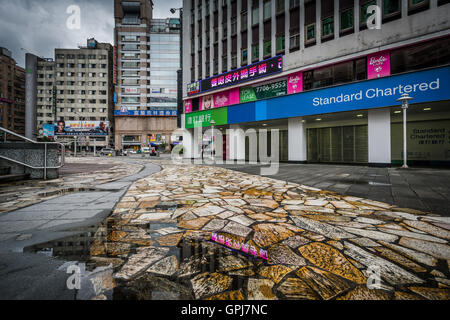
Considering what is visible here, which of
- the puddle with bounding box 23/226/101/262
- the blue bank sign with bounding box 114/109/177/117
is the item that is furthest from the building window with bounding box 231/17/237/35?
the blue bank sign with bounding box 114/109/177/117

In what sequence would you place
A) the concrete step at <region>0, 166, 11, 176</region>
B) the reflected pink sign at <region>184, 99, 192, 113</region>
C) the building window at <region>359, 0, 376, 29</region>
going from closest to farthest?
1. the concrete step at <region>0, 166, 11, 176</region>
2. the building window at <region>359, 0, 376, 29</region>
3. the reflected pink sign at <region>184, 99, 192, 113</region>

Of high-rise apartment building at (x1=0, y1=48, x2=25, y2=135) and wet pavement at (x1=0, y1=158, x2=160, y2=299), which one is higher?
high-rise apartment building at (x1=0, y1=48, x2=25, y2=135)

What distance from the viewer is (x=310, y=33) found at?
43.3 feet

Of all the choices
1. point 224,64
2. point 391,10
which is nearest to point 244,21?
point 224,64

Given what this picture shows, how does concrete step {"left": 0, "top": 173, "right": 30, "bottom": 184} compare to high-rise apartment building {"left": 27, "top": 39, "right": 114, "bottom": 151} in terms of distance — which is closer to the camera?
concrete step {"left": 0, "top": 173, "right": 30, "bottom": 184}

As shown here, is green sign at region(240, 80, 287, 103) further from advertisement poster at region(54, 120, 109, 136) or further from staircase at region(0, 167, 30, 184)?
advertisement poster at region(54, 120, 109, 136)

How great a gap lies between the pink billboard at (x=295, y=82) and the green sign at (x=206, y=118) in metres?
6.00

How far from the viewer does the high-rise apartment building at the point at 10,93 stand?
63.7 metres

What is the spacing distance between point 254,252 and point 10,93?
338ft

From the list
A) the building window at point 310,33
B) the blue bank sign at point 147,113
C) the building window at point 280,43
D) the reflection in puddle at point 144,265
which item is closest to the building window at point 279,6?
the building window at point 280,43

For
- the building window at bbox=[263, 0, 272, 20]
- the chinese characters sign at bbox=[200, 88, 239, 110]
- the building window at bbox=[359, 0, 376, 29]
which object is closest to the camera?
the building window at bbox=[359, 0, 376, 29]

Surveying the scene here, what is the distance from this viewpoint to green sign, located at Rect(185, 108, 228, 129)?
704 inches

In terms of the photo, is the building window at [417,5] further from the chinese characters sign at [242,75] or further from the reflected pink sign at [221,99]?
the reflected pink sign at [221,99]

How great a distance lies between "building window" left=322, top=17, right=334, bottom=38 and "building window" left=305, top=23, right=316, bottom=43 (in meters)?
0.55
